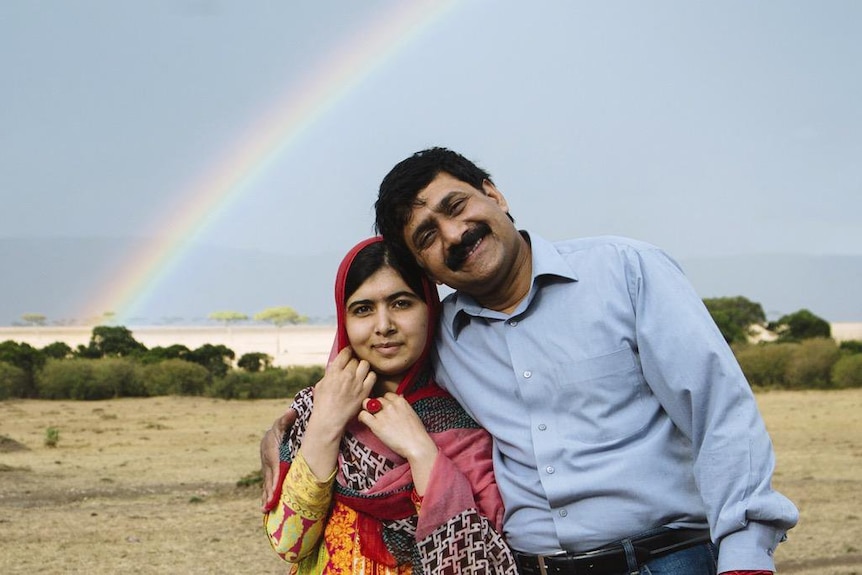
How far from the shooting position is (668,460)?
8.82 ft

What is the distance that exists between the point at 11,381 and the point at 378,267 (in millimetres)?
25557

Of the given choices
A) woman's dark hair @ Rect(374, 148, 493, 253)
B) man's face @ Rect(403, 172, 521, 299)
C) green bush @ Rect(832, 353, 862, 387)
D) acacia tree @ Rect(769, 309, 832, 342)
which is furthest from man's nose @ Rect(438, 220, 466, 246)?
acacia tree @ Rect(769, 309, 832, 342)

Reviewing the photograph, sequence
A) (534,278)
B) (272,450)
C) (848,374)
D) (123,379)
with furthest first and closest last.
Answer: (848,374), (123,379), (272,450), (534,278)

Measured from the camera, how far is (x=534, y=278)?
2.81 metres

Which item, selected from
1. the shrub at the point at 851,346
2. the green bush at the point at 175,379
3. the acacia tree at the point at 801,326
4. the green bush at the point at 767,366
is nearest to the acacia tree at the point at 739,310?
the acacia tree at the point at 801,326

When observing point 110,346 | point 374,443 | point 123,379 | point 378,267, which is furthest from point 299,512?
point 110,346

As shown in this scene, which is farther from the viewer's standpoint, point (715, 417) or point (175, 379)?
point (175, 379)

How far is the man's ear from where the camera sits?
9.99ft

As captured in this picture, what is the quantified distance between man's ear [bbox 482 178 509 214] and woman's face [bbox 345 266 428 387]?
371mm

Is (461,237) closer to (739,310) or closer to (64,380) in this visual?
(64,380)

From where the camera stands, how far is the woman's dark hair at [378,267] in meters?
3.01

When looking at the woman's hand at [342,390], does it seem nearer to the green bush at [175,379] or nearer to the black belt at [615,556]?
the black belt at [615,556]

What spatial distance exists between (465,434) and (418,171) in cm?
79

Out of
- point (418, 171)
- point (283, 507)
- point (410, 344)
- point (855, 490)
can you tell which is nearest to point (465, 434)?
point (410, 344)
